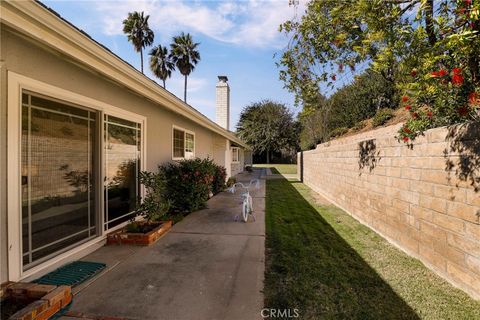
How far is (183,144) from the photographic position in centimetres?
855

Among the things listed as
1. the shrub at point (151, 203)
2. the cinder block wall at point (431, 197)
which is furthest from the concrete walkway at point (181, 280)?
the cinder block wall at point (431, 197)

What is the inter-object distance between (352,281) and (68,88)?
4.54m

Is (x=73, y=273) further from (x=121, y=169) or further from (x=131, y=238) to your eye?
(x=121, y=169)

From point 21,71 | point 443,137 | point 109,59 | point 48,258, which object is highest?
point 109,59

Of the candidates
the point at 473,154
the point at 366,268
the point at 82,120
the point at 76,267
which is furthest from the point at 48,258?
the point at 473,154

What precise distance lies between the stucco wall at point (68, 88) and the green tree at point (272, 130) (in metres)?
30.5

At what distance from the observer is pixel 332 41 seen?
495 centimetres

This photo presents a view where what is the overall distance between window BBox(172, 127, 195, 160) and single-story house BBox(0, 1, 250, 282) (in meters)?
2.15

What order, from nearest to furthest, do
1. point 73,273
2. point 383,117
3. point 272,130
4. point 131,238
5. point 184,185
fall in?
1. point 73,273
2. point 131,238
3. point 184,185
4. point 383,117
5. point 272,130

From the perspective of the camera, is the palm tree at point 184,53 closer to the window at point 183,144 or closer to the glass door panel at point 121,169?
the window at point 183,144

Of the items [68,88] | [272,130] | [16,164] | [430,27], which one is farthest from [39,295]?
[272,130]

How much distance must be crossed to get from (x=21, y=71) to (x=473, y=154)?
5079 mm

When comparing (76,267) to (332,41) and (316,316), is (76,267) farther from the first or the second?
(332,41)

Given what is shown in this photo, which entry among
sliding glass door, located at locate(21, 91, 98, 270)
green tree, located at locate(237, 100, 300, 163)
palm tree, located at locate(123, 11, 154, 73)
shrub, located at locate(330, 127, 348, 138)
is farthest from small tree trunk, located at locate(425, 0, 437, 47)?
green tree, located at locate(237, 100, 300, 163)
